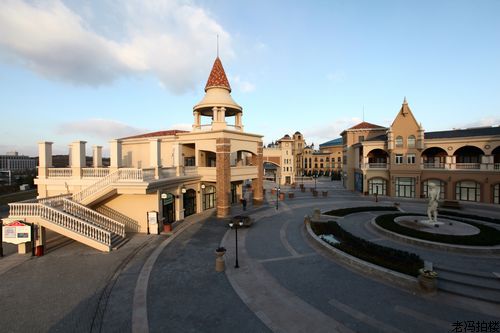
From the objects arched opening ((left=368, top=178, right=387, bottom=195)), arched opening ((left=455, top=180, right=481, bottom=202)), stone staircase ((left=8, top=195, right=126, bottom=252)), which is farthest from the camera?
arched opening ((left=368, top=178, right=387, bottom=195))

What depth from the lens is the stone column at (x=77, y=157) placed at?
2016 cm

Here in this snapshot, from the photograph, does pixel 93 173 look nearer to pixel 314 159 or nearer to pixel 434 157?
pixel 434 157

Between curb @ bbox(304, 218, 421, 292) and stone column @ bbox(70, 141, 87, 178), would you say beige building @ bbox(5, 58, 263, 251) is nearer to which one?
stone column @ bbox(70, 141, 87, 178)

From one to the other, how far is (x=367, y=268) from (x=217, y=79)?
2407 cm

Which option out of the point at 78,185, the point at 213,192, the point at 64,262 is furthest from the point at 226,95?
the point at 64,262

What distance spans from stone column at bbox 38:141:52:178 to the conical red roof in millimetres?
16176

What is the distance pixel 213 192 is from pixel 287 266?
1844 centimetres

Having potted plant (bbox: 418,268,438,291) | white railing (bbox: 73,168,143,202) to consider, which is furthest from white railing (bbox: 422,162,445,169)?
white railing (bbox: 73,168,143,202)

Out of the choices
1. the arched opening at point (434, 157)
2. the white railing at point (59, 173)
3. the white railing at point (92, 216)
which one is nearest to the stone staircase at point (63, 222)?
the white railing at point (92, 216)

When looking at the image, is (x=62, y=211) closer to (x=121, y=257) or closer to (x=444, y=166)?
(x=121, y=257)

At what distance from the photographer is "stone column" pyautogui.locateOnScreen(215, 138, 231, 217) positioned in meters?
25.2

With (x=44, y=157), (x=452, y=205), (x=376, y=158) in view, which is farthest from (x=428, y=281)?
(x=376, y=158)

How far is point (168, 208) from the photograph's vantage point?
23.0 meters

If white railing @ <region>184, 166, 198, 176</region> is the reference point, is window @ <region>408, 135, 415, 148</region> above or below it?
above
